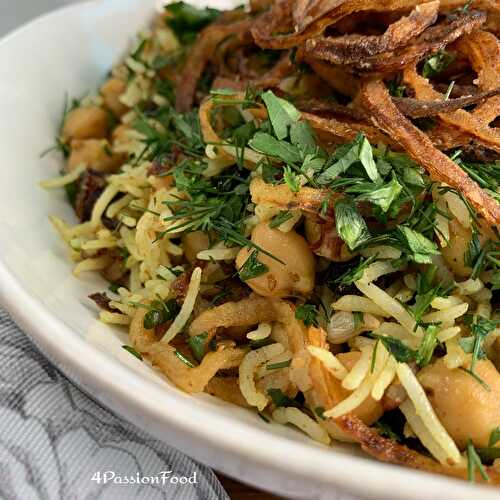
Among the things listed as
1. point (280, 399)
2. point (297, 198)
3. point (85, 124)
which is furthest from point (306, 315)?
point (85, 124)

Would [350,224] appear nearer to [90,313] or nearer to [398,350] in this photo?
[398,350]

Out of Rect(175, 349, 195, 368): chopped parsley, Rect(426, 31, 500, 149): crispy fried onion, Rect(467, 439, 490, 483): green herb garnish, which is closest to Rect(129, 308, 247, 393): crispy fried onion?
Rect(175, 349, 195, 368): chopped parsley

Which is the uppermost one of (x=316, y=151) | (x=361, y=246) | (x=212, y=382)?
(x=316, y=151)

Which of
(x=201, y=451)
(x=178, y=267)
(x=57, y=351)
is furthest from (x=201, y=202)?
(x=201, y=451)

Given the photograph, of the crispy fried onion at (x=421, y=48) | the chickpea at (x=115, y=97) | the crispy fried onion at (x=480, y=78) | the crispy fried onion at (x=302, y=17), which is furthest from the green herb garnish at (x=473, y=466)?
the chickpea at (x=115, y=97)

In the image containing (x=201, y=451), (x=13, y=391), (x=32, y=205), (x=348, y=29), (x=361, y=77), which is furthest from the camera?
(x=32, y=205)

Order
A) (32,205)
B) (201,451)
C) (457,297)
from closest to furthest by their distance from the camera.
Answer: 1. (201,451)
2. (457,297)
3. (32,205)

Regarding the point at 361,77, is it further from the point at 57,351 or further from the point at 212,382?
the point at 57,351
